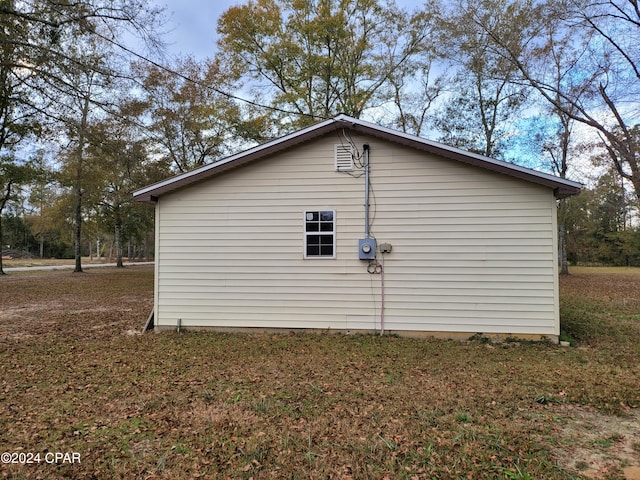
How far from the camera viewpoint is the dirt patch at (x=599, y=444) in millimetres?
2785

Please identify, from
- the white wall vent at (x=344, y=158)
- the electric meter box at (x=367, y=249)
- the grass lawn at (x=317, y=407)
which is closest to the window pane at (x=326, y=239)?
the electric meter box at (x=367, y=249)

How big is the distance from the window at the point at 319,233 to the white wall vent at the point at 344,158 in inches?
35.3

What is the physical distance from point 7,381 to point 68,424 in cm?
202

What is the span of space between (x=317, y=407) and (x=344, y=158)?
16.0ft

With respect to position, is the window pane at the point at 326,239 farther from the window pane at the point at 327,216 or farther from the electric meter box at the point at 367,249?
the electric meter box at the point at 367,249

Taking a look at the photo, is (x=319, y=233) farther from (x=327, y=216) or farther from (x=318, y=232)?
(x=327, y=216)

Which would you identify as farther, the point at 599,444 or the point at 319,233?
Answer: the point at 319,233

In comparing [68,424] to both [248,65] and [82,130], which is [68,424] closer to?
[82,130]

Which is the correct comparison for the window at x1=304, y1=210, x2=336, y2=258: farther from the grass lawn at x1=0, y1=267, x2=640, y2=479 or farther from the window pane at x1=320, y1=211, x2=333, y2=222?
the grass lawn at x1=0, y1=267, x2=640, y2=479

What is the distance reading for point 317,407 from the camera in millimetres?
3922

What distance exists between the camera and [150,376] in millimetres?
4988

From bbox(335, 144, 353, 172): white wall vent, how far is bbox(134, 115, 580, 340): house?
0.07 ft

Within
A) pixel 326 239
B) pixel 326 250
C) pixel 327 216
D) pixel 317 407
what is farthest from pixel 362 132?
pixel 317 407

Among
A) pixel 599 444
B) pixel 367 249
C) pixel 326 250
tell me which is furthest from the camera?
pixel 326 250
